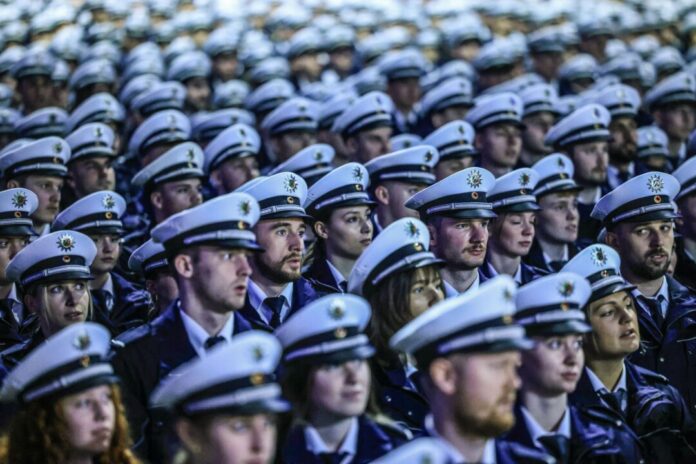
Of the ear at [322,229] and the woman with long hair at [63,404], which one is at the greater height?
the ear at [322,229]

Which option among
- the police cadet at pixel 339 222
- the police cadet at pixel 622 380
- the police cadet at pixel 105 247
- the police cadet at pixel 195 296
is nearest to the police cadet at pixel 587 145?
the police cadet at pixel 339 222

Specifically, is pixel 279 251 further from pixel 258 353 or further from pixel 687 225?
pixel 687 225

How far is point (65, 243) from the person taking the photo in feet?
30.0

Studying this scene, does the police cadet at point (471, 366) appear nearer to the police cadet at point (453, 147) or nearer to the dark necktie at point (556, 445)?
the dark necktie at point (556, 445)

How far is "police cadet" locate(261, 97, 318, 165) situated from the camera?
14.4m

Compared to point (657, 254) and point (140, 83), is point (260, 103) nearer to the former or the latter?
point (140, 83)

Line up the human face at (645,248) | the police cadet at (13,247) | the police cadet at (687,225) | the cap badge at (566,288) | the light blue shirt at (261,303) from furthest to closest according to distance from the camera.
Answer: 1. the police cadet at (687,225)
2. the human face at (645,248)
3. the police cadet at (13,247)
4. the light blue shirt at (261,303)
5. the cap badge at (566,288)

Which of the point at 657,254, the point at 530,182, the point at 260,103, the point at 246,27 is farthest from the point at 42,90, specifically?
the point at 657,254

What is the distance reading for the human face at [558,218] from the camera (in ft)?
37.2

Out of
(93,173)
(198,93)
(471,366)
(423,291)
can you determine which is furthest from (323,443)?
(198,93)

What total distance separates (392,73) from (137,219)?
6.00 meters

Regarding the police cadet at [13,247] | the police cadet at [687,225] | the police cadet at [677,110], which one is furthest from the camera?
the police cadet at [677,110]

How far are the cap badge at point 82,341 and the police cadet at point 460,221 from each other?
3.64 metres

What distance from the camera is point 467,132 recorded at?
1288 centimetres
